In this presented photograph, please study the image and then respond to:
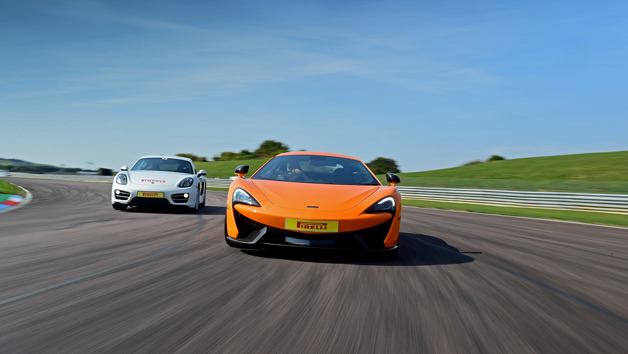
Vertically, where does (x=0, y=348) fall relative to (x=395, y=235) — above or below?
below

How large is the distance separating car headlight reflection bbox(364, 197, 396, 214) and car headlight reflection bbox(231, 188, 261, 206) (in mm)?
1123

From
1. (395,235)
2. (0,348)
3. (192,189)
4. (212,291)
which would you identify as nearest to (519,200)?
(192,189)

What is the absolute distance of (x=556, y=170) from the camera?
27.3 metres

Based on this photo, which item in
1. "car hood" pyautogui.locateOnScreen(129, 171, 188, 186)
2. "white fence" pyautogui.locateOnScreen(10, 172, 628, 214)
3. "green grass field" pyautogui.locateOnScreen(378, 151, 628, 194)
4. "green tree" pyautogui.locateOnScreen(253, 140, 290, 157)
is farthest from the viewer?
"green tree" pyautogui.locateOnScreen(253, 140, 290, 157)

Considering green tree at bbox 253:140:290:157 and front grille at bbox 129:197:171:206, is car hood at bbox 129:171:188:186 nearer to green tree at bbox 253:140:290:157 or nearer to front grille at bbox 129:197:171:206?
front grille at bbox 129:197:171:206

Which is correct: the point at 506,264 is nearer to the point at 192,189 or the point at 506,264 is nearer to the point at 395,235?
the point at 395,235

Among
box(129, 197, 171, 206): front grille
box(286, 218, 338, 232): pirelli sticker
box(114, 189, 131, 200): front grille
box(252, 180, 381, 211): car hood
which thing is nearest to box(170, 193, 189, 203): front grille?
box(129, 197, 171, 206): front grille

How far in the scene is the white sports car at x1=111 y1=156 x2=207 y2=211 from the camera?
30.3ft

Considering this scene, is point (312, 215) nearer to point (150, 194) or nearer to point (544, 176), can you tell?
point (150, 194)

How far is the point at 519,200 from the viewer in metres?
17.7

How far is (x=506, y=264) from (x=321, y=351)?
3394 mm

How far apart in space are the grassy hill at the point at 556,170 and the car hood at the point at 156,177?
65.5 ft

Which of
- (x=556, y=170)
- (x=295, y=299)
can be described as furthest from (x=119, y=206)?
(x=556, y=170)

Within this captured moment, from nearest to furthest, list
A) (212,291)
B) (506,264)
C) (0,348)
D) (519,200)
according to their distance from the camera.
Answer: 1. (0,348)
2. (212,291)
3. (506,264)
4. (519,200)
